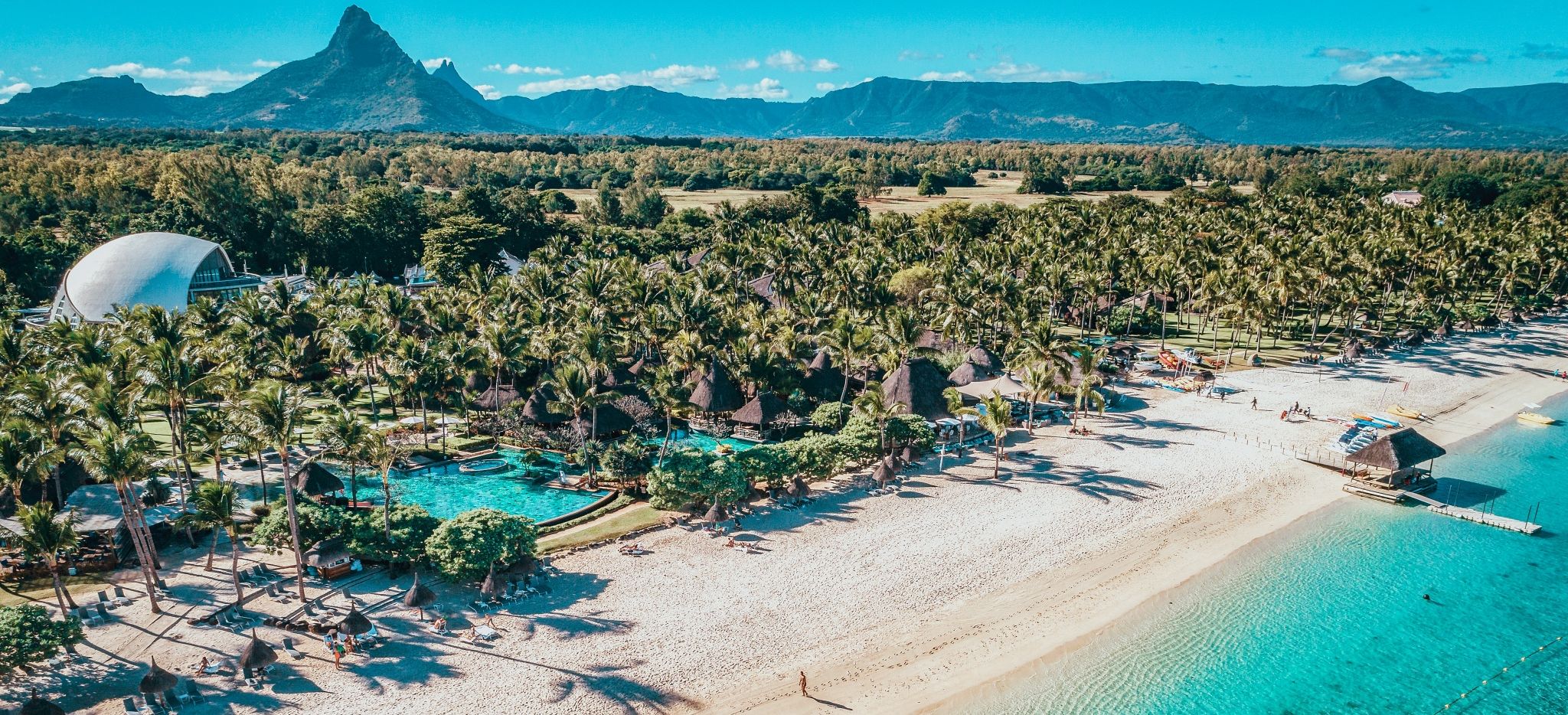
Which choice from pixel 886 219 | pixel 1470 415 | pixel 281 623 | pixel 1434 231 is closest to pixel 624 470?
pixel 281 623

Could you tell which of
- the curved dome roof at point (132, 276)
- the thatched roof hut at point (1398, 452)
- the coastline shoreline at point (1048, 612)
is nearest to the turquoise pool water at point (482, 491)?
the coastline shoreline at point (1048, 612)

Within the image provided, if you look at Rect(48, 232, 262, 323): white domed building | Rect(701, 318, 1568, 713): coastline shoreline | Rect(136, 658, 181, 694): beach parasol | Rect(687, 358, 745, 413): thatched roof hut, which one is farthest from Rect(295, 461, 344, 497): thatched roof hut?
Rect(48, 232, 262, 323): white domed building

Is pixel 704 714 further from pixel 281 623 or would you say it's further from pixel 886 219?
pixel 886 219

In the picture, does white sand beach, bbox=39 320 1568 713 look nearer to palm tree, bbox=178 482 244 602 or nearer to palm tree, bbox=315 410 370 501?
palm tree, bbox=178 482 244 602

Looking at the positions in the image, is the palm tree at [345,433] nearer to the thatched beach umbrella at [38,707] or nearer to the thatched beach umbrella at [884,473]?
the thatched beach umbrella at [38,707]

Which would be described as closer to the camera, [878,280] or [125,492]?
[125,492]
